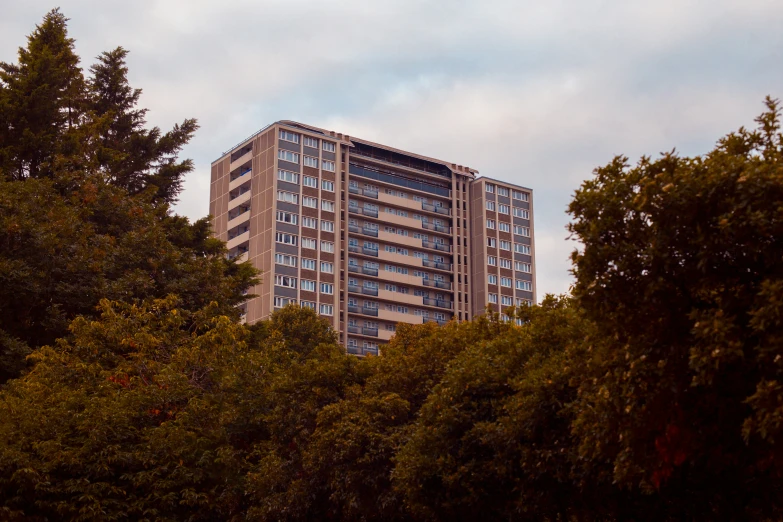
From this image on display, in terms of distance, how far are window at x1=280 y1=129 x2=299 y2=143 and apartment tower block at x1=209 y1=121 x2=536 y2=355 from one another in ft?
0.39

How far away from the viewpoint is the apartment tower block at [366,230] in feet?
285

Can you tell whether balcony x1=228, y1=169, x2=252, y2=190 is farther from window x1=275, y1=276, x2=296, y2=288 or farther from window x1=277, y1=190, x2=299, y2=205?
window x1=275, y1=276, x2=296, y2=288

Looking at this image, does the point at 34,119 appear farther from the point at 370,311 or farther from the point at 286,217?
the point at 370,311

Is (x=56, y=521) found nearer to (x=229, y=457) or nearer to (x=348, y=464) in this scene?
(x=229, y=457)

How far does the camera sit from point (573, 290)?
40.7ft

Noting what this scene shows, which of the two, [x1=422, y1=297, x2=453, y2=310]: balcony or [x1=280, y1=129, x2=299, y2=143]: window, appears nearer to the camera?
[x1=280, y1=129, x2=299, y2=143]: window

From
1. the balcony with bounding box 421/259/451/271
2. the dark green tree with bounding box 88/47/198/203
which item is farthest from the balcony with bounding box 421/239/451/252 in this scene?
the dark green tree with bounding box 88/47/198/203

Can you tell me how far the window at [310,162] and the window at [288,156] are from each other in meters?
0.82

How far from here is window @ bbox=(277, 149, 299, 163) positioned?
8731 centimetres

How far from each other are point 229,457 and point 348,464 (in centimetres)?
412

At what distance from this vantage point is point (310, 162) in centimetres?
8981

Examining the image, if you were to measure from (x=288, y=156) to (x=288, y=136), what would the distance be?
76.0 inches

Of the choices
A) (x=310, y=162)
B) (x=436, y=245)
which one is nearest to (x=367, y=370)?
(x=310, y=162)

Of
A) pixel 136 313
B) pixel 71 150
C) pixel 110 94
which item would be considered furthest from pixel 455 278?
pixel 136 313
